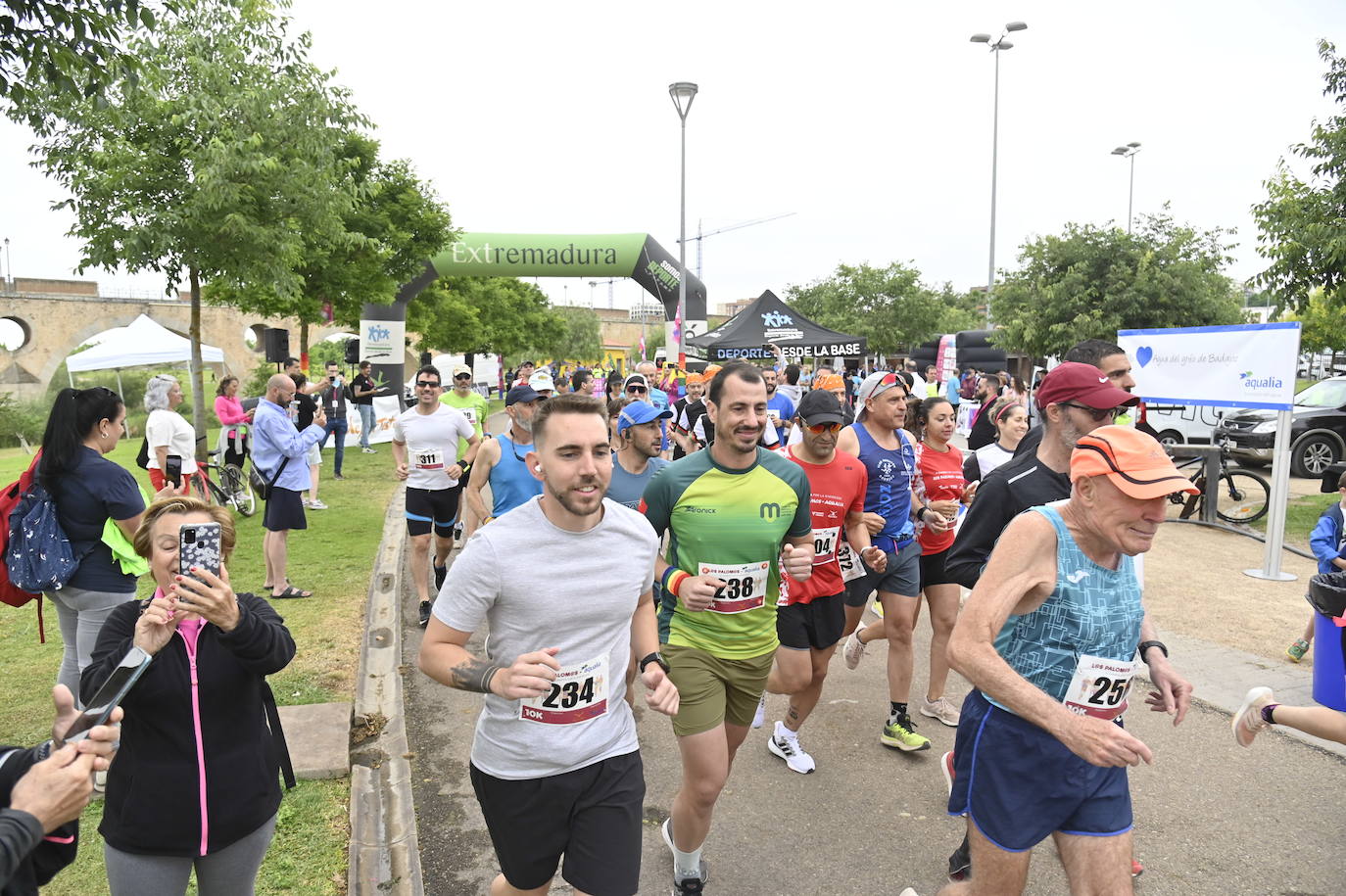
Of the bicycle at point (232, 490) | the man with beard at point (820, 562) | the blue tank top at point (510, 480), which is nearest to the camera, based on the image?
the man with beard at point (820, 562)

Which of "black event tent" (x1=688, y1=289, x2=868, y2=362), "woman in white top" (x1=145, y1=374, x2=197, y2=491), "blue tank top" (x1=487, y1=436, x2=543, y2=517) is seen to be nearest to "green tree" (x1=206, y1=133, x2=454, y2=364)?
"woman in white top" (x1=145, y1=374, x2=197, y2=491)

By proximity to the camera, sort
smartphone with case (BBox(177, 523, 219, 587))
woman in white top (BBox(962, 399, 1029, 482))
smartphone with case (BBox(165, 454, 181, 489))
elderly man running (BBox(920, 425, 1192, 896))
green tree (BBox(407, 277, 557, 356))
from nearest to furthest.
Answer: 1. smartphone with case (BBox(177, 523, 219, 587))
2. elderly man running (BBox(920, 425, 1192, 896))
3. woman in white top (BBox(962, 399, 1029, 482))
4. smartphone with case (BBox(165, 454, 181, 489))
5. green tree (BBox(407, 277, 557, 356))

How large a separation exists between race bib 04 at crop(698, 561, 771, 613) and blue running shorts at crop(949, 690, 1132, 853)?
1.31 m

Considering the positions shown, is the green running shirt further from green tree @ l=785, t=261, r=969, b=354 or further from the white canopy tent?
green tree @ l=785, t=261, r=969, b=354

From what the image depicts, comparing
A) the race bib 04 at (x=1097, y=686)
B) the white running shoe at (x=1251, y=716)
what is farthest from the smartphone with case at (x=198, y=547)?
the white running shoe at (x=1251, y=716)

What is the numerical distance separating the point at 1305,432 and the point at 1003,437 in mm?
12736

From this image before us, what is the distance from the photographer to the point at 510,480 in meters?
6.07

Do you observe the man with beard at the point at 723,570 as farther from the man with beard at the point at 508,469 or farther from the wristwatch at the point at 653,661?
the man with beard at the point at 508,469

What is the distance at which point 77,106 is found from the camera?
A: 802 centimetres

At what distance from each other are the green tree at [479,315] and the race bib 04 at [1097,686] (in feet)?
101

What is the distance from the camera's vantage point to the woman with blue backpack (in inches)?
164

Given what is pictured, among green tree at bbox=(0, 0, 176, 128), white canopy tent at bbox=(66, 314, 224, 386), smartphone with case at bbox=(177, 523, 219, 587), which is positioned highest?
green tree at bbox=(0, 0, 176, 128)

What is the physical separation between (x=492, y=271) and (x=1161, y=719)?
82.0 ft

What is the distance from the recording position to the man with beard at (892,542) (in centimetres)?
517
